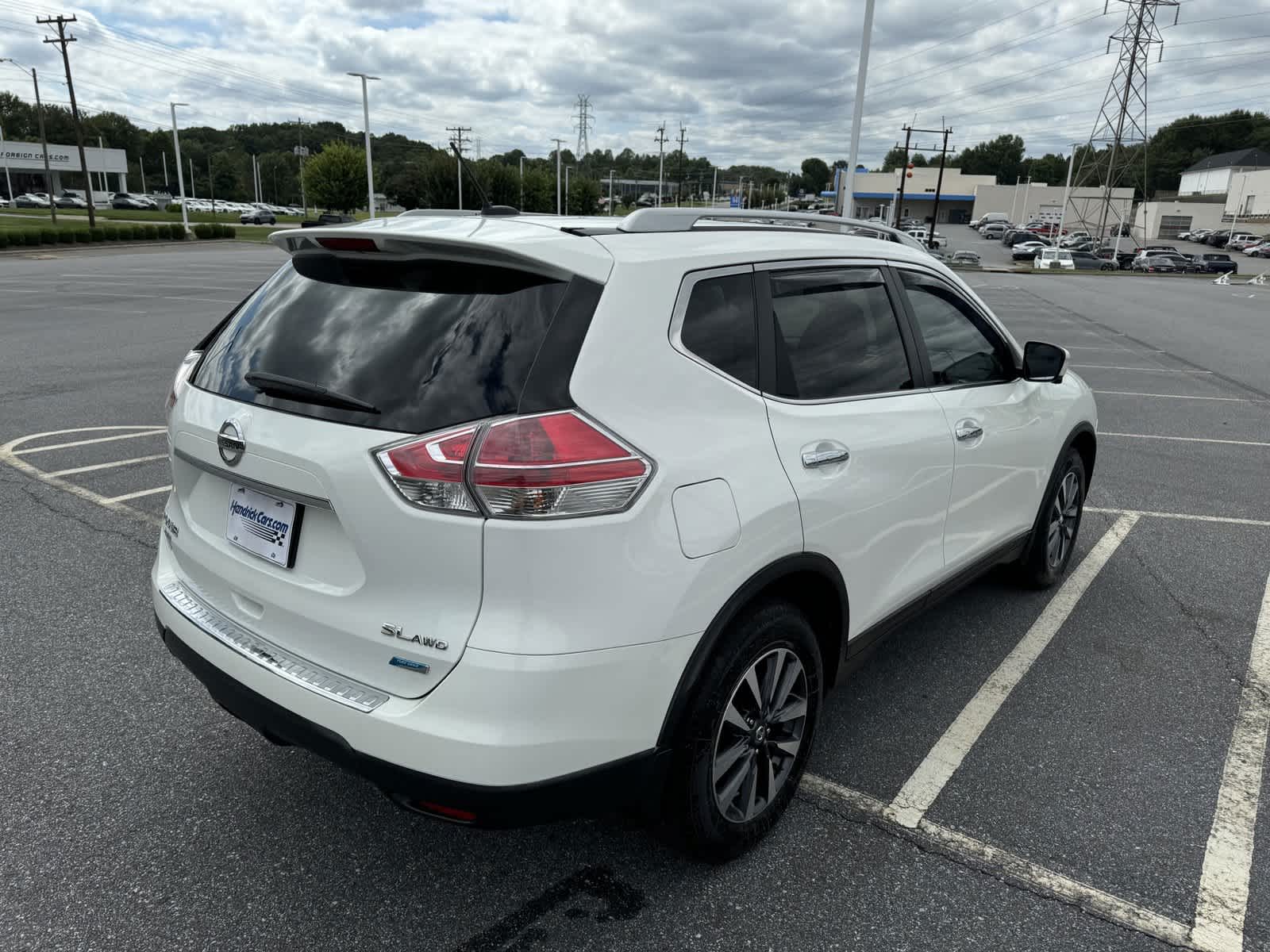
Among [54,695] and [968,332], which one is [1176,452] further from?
[54,695]

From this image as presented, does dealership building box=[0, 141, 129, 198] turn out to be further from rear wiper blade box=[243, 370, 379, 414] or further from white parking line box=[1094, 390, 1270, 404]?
rear wiper blade box=[243, 370, 379, 414]

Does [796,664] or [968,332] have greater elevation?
[968,332]

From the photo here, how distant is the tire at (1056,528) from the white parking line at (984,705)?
0.44ft

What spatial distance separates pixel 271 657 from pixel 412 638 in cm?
54

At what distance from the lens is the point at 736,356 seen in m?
2.46

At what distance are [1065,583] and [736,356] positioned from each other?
322 centimetres

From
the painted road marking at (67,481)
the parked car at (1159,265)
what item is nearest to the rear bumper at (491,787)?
the painted road marking at (67,481)

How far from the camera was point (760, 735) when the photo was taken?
2551mm

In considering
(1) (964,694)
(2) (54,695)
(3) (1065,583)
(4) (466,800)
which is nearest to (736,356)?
(4) (466,800)

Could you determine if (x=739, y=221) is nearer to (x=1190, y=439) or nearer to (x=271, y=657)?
(x=271, y=657)

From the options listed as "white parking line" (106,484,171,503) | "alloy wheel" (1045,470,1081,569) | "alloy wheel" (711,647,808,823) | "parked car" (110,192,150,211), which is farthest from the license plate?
"parked car" (110,192,150,211)

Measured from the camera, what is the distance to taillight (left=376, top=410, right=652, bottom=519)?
1934 mm

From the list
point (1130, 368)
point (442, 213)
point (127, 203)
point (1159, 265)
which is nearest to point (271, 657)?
point (442, 213)

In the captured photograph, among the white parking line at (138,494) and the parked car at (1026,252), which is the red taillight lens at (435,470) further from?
the parked car at (1026,252)
